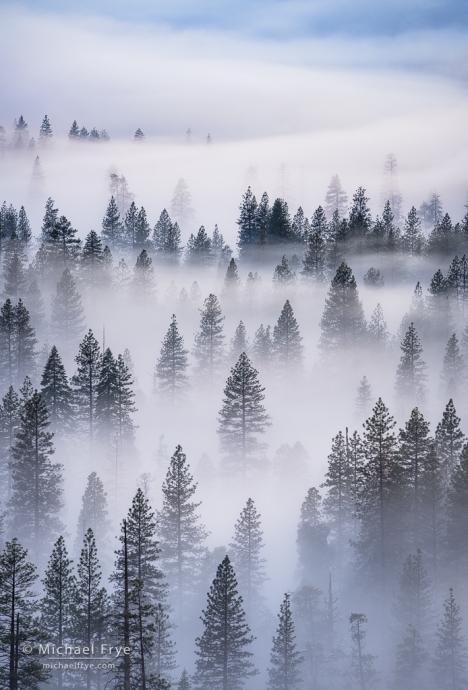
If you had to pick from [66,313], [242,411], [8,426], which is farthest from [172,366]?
[8,426]

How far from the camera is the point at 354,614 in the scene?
46438 mm

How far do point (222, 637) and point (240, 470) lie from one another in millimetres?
21336

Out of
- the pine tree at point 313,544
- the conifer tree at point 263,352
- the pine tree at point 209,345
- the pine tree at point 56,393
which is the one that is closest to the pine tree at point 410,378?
the conifer tree at point 263,352

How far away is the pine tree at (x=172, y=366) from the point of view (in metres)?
72.3

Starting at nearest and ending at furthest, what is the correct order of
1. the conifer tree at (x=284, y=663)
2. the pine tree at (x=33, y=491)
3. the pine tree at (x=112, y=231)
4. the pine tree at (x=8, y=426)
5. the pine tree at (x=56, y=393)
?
the conifer tree at (x=284, y=663), the pine tree at (x=33, y=491), the pine tree at (x=8, y=426), the pine tree at (x=56, y=393), the pine tree at (x=112, y=231)

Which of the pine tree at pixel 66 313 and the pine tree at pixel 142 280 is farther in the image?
the pine tree at pixel 142 280

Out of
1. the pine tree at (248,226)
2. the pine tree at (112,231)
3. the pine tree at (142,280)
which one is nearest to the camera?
the pine tree at (142,280)

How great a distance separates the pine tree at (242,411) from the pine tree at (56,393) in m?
12.5

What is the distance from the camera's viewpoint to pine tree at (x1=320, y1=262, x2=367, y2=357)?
80938 millimetres

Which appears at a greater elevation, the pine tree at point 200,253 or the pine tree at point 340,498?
the pine tree at point 200,253

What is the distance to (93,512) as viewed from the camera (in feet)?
167

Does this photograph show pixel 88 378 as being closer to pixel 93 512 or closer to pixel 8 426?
pixel 8 426

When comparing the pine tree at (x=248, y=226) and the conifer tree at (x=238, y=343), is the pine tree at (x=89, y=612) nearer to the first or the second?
the conifer tree at (x=238, y=343)

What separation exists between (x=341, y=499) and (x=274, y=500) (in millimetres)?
8664
